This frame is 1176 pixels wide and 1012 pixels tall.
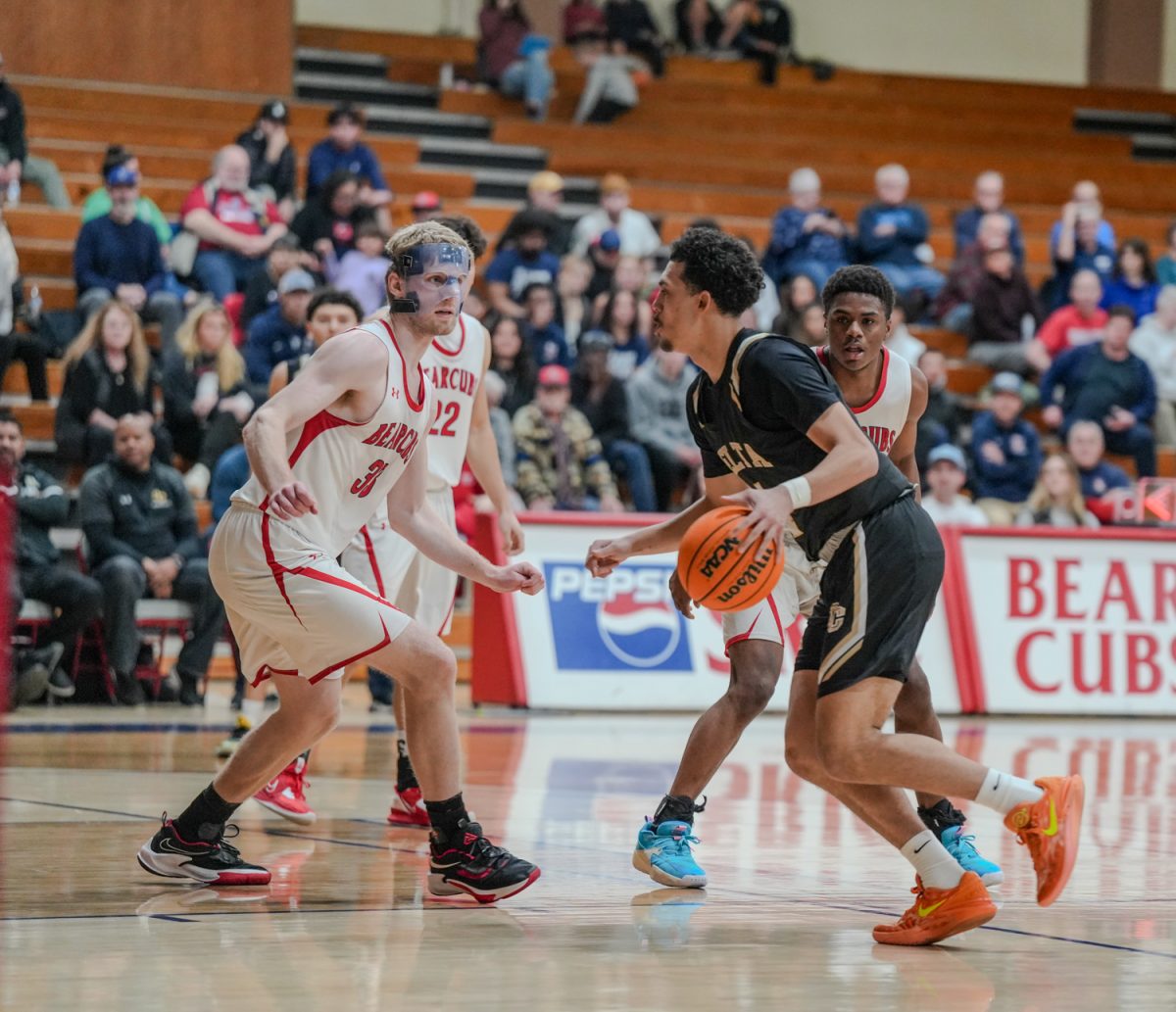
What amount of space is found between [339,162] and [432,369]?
32.4ft

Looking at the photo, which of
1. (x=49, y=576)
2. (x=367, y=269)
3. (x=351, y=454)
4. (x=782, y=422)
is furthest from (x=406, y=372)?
(x=367, y=269)

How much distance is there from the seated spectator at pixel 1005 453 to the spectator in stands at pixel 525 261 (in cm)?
377

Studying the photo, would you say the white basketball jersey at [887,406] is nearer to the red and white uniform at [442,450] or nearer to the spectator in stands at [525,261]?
the red and white uniform at [442,450]

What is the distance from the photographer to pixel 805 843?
7012 mm

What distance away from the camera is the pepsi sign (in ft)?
41.1

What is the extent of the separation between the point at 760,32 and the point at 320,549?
1863 centimetres

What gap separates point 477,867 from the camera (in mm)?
5613

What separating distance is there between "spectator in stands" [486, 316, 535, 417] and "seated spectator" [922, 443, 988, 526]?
3.10 metres

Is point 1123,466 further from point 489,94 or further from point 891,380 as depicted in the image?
point 891,380

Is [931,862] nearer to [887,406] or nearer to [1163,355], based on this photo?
[887,406]

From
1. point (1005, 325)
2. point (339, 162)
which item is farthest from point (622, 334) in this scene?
point (1005, 325)

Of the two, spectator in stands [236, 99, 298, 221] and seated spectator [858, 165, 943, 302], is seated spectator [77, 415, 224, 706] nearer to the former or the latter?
spectator in stands [236, 99, 298, 221]

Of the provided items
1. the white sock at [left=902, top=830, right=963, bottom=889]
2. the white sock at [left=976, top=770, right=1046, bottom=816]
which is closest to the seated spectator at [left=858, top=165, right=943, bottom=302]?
the white sock at [left=902, top=830, right=963, bottom=889]

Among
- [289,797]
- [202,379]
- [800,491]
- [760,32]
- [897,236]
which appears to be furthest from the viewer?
[760,32]
